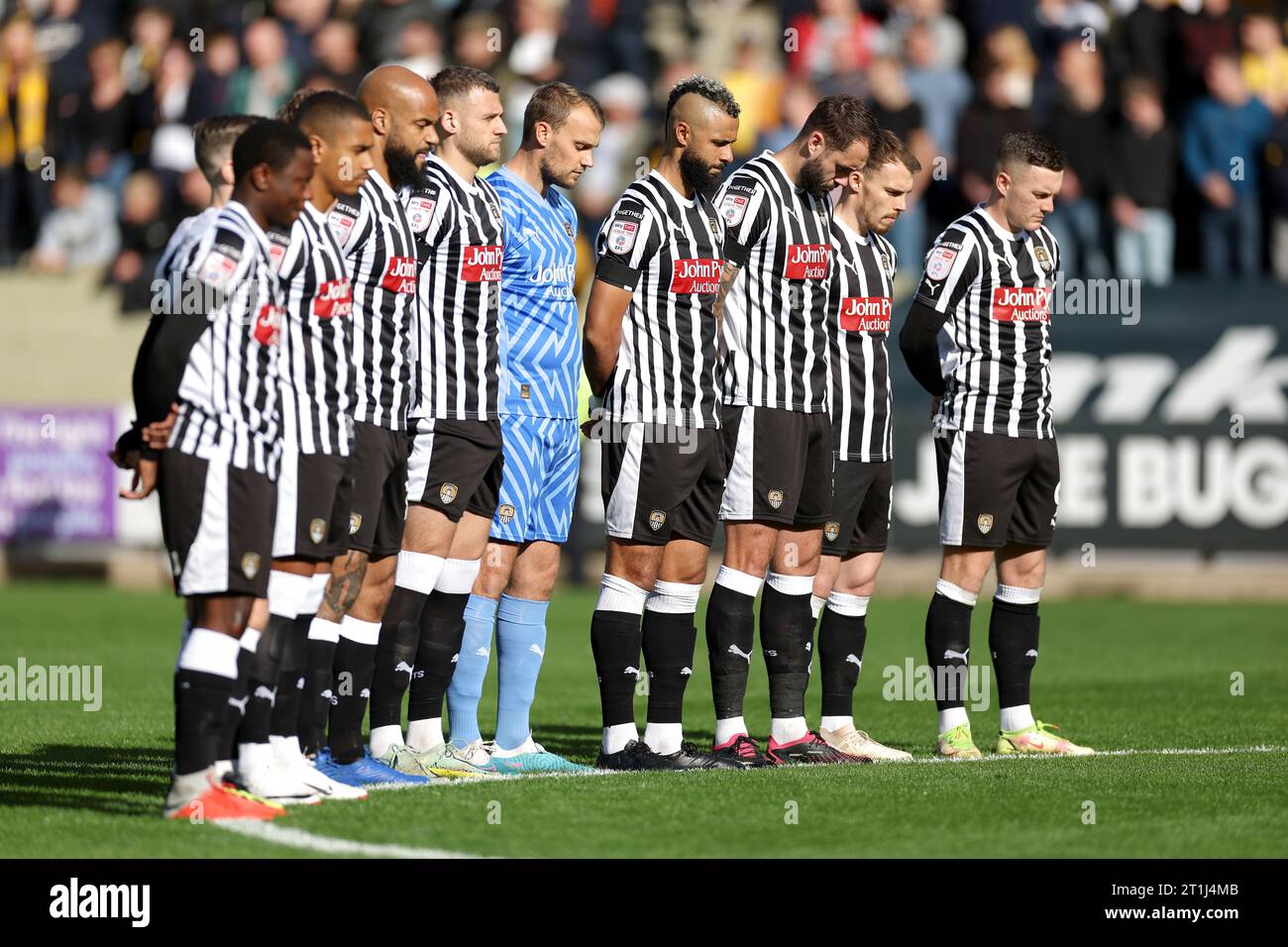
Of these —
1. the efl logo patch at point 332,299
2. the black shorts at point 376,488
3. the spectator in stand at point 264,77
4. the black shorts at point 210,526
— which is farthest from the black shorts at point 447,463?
the spectator in stand at point 264,77

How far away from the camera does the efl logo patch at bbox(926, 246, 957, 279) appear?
8500 millimetres

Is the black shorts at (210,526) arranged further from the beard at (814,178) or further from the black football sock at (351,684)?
the beard at (814,178)

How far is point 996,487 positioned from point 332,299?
3174 millimetres

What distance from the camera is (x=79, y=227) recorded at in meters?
19.7

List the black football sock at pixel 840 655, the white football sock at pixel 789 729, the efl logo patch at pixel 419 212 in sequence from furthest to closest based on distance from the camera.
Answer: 1. the black football sock at pixel 840 655
2. the white football sock at pixel 789 729
3. the efl logo patch at pixel 419 212

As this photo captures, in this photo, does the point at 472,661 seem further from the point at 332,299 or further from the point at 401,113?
the point at 401,113

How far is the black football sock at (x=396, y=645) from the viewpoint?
7613 millimetres

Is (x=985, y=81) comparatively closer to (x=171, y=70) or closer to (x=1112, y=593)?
(x=1112, y=593)

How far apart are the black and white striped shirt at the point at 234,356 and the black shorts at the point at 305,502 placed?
0.58 ft

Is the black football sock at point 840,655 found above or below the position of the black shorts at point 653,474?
below

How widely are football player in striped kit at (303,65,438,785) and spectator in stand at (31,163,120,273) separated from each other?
12834mm

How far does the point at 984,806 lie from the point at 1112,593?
9.98 metres

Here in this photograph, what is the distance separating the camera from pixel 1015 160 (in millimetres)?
8570
